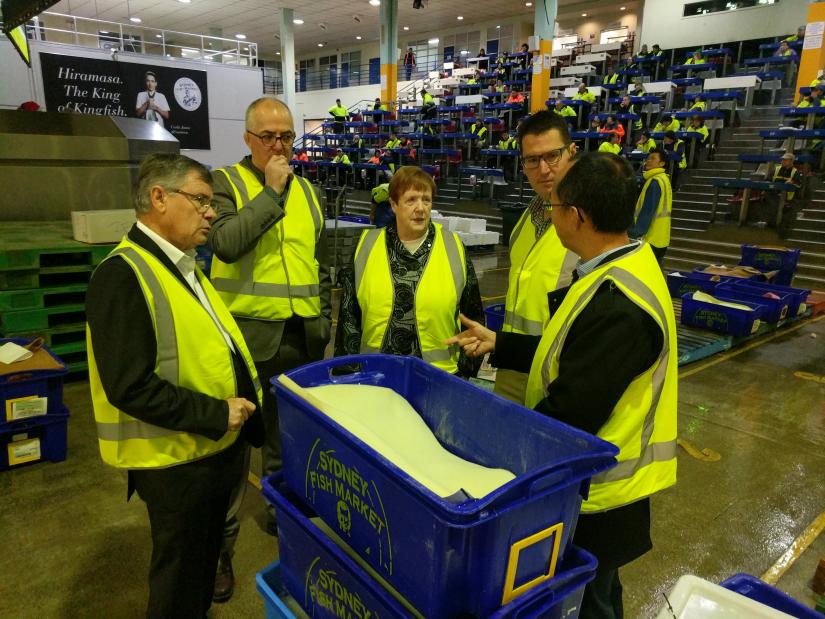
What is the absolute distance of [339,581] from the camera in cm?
110

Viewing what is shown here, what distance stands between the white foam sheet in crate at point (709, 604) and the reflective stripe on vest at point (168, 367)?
1276 mm

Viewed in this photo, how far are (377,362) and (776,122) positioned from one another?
50.8ft

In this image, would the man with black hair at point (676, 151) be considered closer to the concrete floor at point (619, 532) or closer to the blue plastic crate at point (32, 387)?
the concrete floor at point (619, 532)

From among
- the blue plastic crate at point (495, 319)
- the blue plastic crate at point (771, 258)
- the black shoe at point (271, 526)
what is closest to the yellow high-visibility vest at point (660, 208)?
the blue plastic crate at point (771, 258)

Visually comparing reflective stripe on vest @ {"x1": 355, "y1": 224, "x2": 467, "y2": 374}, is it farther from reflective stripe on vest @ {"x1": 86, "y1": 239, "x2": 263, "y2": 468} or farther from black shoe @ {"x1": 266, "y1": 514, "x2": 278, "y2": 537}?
black shoe @ {"x1": 266, "y1": 514, "x2": 278, "y2": 537}

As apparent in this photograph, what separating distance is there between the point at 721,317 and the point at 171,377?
5.63 metres

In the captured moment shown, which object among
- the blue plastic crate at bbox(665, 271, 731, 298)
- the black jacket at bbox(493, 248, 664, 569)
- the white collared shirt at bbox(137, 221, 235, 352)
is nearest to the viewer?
the black jacket at bbox(493, 248, 664, 569)

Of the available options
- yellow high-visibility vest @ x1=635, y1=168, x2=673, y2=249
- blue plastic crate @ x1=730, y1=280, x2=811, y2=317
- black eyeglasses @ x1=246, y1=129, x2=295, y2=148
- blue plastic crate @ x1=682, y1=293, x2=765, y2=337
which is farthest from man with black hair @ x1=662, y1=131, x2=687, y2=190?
black eyeglasses @ x1=246, y1=129, x2=295, y2=148

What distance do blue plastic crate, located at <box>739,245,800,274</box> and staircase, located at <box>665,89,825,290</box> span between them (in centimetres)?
212

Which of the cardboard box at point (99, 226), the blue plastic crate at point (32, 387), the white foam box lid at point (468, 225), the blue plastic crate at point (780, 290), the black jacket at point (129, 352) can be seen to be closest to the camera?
the black jacket at point (129, 352)

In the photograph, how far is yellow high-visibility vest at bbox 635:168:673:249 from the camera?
5.95 meters

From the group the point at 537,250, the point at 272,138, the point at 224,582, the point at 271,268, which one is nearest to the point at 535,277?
the point at 537,250

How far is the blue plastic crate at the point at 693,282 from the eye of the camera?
6.28 m

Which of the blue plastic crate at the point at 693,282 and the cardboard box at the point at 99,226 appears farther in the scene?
the blue plastic crate at the point at 693,282
